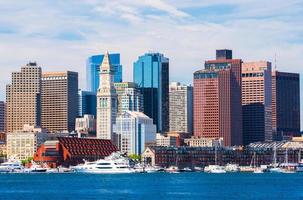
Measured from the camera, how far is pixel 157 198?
152 m

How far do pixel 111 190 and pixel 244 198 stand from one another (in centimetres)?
3449

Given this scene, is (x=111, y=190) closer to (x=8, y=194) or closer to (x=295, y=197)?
(x=8, y=194)

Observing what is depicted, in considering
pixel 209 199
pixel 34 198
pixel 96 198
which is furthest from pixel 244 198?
pixel 34 198

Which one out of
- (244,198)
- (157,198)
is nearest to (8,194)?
(157,198)

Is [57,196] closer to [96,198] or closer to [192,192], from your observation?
[96,198]

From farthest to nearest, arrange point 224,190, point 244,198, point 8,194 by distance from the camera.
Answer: point 224,190
point 8,194
point 244,198

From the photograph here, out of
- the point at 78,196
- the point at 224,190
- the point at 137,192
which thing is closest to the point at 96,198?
the point at 78,196

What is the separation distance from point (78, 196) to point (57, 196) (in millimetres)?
3419

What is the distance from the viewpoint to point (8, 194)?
6491 inches

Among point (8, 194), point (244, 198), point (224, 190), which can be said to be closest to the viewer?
point (244, 198)

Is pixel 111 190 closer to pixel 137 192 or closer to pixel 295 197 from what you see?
pixel 137 192

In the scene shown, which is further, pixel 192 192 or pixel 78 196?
pixel 192 192

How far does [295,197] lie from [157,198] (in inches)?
792

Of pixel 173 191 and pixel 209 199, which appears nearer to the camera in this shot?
pixel 209 199
